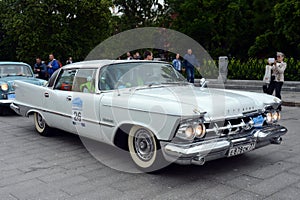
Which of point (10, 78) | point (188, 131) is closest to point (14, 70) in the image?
point (10, 78)

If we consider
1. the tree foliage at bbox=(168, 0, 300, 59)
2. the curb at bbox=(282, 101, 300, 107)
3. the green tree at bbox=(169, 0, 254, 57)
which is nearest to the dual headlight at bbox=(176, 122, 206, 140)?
the curb at bbox=(282, 101, 300, 107)

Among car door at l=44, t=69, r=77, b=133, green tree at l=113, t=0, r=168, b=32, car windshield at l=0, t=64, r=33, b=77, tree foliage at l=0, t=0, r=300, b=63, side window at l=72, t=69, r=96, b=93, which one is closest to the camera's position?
side window at l=72, t=69, r=96, b=93

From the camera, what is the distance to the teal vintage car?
10.3 metres

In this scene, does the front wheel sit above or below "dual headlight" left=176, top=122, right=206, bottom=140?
below

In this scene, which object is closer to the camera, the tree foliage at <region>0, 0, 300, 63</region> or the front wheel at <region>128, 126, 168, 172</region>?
the front wheel at <region>128, 126, 168, 172</region>

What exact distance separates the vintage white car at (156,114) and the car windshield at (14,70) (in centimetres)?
522

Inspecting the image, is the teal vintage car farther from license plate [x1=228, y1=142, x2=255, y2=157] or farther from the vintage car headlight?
license plate [x1=228, y1=142, x2=255, y2=157]

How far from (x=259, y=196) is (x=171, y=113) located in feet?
4.52

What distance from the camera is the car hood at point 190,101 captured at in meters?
4.39

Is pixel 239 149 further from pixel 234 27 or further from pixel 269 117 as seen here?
pixel 234 27

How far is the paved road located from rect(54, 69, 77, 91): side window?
115 centimetres

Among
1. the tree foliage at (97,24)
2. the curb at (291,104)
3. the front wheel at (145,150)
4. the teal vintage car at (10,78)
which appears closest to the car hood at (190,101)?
the front wheel at (145,150)

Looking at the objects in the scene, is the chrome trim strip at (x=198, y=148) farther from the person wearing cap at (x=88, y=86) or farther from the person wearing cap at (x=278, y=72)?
the person wearing cap at (x=278, y=72)

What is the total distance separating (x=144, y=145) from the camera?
189 inches
